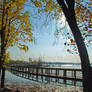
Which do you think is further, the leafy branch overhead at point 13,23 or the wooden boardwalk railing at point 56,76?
the wooden boardwalk railing at point 56,76

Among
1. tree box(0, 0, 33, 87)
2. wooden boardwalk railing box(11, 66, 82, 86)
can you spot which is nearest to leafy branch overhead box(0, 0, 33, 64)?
tree box(0, 0, 33, 87)

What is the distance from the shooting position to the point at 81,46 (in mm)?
4855

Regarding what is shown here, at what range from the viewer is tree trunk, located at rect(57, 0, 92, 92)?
4.66 m

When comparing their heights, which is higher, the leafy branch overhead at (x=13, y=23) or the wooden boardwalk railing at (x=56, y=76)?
the leafy branch overhead at (x=13, y=23)

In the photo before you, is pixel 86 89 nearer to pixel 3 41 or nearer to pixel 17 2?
pixel 3 41

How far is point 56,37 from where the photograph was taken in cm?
648

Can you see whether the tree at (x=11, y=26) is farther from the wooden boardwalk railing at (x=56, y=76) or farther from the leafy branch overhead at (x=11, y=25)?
the wooden boardwalk railing at (x=56, y=76)

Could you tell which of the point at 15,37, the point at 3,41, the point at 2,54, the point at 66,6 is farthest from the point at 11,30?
the point at 66,6

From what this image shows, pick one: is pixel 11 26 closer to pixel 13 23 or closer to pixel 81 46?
pixel 13 23

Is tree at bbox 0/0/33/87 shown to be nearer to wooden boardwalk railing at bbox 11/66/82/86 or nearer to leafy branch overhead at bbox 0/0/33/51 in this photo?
leafy branch overhead at bbox 0/0/33/51

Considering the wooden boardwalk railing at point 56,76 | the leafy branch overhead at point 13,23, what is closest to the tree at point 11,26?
the leafy branch overhead at point 13,23

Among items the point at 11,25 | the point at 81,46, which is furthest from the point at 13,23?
the point at 81,46

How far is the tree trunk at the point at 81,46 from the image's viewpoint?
4.66 m

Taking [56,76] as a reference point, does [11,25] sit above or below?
above
